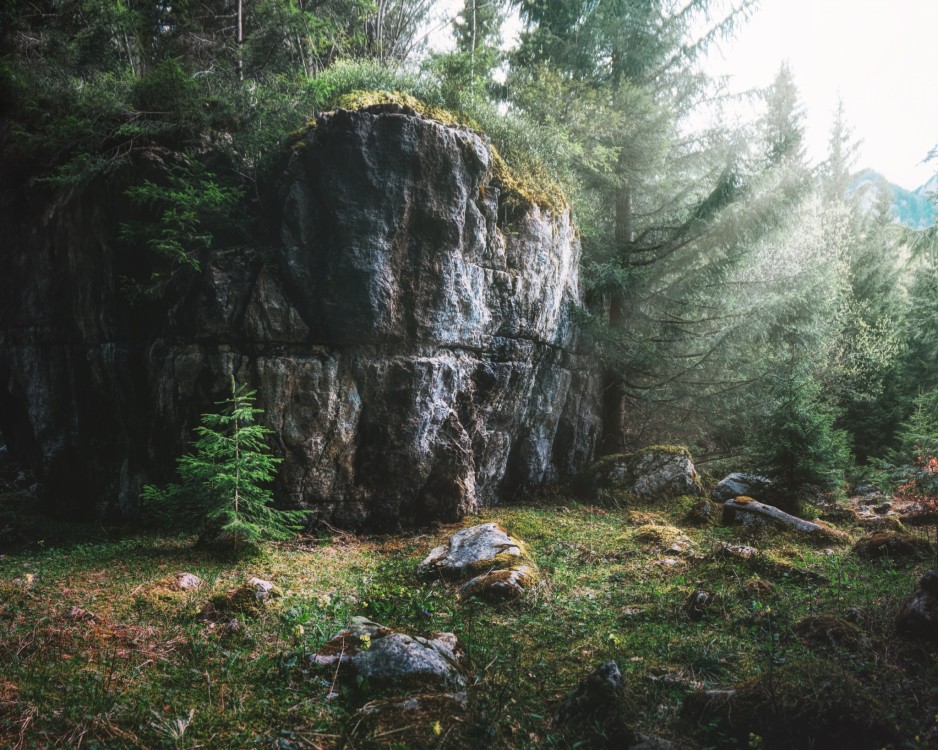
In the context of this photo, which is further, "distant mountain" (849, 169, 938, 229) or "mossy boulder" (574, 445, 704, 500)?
"mossy boulder" (574, 445, 704, 500)

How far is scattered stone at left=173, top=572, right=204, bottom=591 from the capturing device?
6.07 m

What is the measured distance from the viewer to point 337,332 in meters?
9.88

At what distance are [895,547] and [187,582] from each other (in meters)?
9.49

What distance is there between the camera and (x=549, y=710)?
12.4 ft

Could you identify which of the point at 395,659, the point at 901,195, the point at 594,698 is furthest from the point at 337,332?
the point at 901,195

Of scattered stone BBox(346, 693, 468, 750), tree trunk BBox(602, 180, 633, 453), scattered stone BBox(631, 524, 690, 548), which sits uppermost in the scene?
tree trunk BBox(602, 180, 633, 453)

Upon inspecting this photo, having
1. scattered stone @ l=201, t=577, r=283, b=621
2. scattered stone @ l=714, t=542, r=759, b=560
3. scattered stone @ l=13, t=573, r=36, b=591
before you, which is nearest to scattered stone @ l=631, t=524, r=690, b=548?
scattered stone @ l=714, t=542, r=759, b=560

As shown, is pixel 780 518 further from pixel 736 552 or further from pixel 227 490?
pixel 227 490

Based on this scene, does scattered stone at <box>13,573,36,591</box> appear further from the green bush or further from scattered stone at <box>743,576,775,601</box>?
the green bush

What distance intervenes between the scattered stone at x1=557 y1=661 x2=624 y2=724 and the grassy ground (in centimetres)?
11

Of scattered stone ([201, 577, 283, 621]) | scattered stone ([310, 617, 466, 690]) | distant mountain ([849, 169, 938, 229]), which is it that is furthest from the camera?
distant mountain ([849, 169, 938, 229])

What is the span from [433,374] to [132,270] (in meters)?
7.12

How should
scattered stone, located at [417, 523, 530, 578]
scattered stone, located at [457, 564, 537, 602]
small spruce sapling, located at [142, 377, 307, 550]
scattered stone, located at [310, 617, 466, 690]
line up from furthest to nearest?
1. small spruce sapling, located at [142, 377, 307, 550]
2. scattered stone, located at [417, 523, 530, 578]
3. scattered stone, located at [457, 564, 537, 602]
4. scattered stone, located at [310, 617, 466, 690]

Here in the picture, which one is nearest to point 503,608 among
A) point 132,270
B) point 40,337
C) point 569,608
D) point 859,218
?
point 569,608
